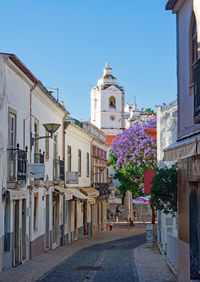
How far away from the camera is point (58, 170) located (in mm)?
24203

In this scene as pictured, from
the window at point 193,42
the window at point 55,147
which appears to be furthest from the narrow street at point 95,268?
the window at point 193,42

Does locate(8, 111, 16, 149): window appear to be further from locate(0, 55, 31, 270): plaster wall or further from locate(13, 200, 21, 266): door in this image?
locate(13, 200, 21, 266): door

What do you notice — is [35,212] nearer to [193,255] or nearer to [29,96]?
[29,96]

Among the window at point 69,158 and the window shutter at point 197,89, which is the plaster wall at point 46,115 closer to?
the window at point 69,158

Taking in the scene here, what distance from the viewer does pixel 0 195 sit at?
14.3 m

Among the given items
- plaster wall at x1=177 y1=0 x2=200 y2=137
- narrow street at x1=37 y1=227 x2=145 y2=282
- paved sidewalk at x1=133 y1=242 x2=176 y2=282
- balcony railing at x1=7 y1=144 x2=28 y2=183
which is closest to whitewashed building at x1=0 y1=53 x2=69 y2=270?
balcony railing at x1=7 y1=144 x2=28 y2=183

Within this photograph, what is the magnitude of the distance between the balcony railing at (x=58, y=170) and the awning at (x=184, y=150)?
13.1 m

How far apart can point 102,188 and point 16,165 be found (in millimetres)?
25379

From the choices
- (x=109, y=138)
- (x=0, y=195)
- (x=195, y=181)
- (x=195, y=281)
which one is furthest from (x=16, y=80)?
(x=109, y=138)

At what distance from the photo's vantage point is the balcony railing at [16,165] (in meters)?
15.2

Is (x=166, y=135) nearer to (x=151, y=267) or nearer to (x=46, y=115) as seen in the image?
(x=46, y=115)

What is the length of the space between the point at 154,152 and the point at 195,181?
27.8m

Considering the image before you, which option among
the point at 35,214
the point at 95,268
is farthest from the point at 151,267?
the point at 35,214

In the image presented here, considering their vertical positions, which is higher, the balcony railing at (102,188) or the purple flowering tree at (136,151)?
the purple flowering tree at (136,151)
